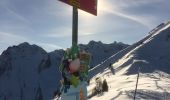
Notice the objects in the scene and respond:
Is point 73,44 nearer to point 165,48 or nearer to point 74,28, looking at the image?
point 74,28

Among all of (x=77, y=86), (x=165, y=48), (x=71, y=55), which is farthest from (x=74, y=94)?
(x=165, y=48)

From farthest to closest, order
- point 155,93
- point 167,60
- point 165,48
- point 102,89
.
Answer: point 165,48, point 167,60, point 102,89, point 155,93

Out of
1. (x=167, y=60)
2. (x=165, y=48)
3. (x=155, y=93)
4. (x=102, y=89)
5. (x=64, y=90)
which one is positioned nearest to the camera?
(x=64, y=90)

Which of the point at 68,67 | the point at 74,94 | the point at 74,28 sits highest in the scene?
the point at 74,28

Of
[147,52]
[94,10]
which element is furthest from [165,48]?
[94,10]

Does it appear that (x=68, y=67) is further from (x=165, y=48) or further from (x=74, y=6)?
(x=165, y=48)

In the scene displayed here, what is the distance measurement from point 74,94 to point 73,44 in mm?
1547

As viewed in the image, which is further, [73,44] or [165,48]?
[165,48]

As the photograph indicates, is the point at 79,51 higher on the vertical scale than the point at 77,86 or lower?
higher

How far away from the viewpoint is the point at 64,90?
13336 millimetres

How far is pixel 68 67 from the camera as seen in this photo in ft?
44.6

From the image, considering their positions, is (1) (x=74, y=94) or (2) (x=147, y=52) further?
(2) (x=147, y=52)

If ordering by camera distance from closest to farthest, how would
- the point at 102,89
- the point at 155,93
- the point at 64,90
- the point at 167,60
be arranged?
1. the point at 64,90
2. the point at 155,93
3. the point at 102,89
4. the point at 167,60

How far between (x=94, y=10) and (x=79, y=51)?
1.41 m
